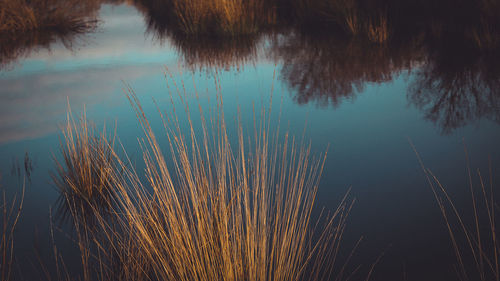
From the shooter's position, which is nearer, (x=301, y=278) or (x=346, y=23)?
(x=301, y=278)

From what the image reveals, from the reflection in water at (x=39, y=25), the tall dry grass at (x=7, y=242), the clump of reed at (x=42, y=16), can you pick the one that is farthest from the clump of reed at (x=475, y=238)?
the clump of reed at (x=42, y=16)

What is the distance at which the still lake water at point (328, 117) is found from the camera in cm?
245

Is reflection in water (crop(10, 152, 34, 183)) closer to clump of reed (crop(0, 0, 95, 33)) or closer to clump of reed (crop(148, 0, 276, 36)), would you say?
clump of reed (crop(148, 0, 276, 36))

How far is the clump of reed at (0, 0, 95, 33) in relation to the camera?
8.45m

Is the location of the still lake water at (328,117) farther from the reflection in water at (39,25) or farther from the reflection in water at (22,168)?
the reflection in water at (39,25)

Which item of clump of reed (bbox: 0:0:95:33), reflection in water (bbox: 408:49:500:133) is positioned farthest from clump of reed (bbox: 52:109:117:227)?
clump of reed (bbox: 0:0:95:33)

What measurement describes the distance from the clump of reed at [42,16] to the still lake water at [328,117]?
1.23 meters

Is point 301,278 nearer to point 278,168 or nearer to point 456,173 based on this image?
point 278,168

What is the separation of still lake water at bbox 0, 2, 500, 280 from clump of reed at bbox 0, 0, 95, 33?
4.02 ft

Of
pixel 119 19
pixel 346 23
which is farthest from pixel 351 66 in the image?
pixel 119 19

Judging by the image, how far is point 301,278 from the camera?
6.68 ft

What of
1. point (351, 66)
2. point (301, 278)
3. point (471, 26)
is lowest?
point (301, 278)

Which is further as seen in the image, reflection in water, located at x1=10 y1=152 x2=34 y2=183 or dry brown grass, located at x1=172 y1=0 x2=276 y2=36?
dry brown grass, located at x1=172 y1=0 x2=276 y2=36

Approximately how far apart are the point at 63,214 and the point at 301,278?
1.55 meters
